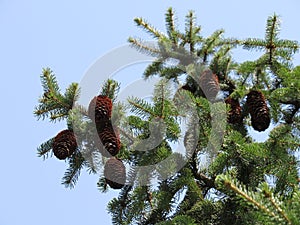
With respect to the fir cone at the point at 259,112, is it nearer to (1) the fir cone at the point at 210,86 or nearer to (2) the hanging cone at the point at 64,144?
(1) the fir cone at the point at 210,86

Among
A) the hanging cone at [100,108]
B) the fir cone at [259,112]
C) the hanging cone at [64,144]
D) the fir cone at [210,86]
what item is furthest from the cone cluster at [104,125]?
the fir cone at [259,112]

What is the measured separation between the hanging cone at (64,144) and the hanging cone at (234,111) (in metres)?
0.77

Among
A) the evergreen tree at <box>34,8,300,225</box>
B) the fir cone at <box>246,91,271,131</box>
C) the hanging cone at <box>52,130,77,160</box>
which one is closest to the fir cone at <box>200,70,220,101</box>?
the evergreen tree at <box>34,8,300,225</box>

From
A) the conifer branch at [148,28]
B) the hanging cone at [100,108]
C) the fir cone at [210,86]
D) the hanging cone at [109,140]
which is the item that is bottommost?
the hanging cone at [109,140]

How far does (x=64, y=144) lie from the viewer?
2113 millimetres

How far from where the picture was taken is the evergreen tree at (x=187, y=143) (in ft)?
6.78

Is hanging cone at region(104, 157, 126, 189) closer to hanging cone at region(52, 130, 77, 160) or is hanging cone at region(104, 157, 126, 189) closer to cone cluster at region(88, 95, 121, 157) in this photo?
cone cluster at region(88, 95, 121, 157)

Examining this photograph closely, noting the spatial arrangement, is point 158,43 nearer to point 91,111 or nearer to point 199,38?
point 199,38

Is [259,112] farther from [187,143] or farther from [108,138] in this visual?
[108,138]

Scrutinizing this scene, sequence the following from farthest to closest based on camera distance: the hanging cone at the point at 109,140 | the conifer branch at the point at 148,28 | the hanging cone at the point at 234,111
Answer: the conifer branch at the point at 148,28 < the hanging cone at the point at 234,111 < the hanging cone at the point at 109,140

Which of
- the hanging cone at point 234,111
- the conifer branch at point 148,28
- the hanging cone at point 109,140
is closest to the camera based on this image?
the hanging cone at point 109,140

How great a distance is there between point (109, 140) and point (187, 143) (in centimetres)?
40

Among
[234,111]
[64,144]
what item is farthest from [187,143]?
[64,144]

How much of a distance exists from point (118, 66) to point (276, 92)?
913mm
